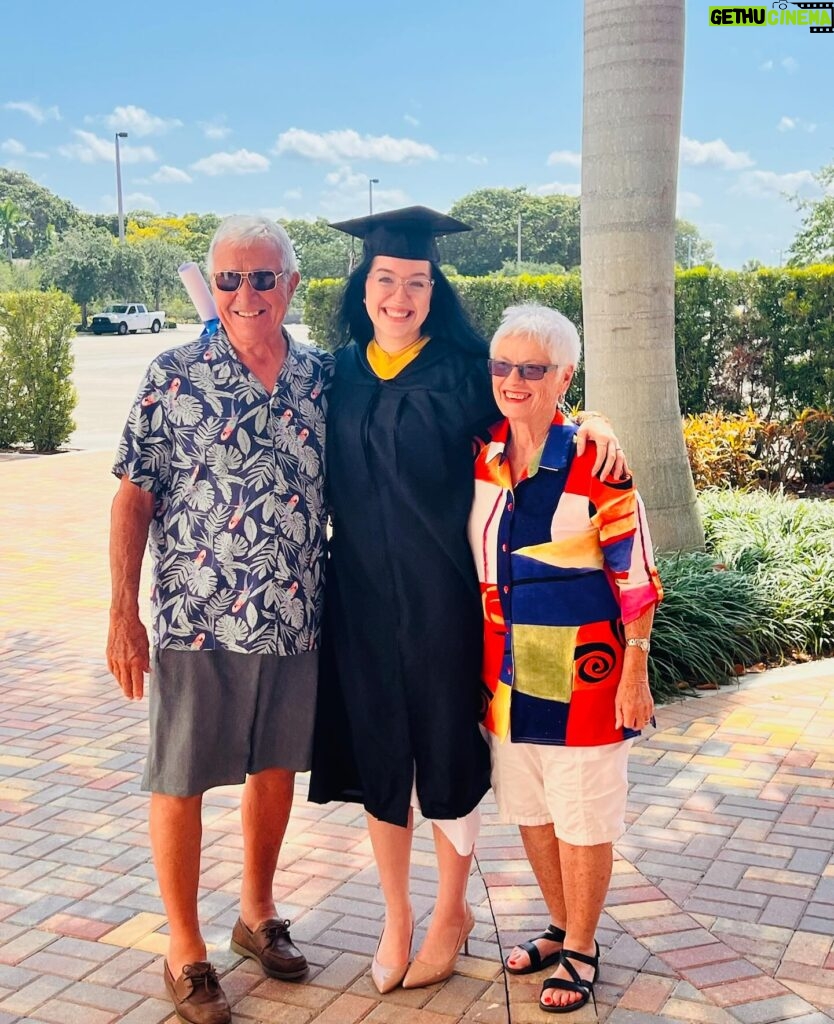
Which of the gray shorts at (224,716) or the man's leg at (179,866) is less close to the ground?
the gray shorts at (224,716)

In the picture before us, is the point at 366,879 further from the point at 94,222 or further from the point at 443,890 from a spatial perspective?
the point at 94,222

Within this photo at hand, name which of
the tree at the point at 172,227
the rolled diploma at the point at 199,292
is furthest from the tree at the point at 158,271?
the rolled diploma at the point at 199,292

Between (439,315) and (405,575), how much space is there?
27.4 inches

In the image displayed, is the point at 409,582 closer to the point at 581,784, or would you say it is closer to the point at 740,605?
the point at 581,784

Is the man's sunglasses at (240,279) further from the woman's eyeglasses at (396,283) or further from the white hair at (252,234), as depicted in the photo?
the woman's eyeglasses at (396,283)

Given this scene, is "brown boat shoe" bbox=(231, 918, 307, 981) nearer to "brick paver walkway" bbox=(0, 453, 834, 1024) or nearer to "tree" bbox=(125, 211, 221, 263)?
"brick paver walkway" bbox=(0, 453, 834, 1024)

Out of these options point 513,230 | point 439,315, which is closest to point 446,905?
point 439,315

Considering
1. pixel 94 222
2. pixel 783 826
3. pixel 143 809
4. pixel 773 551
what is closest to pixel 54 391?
pixel 773 551

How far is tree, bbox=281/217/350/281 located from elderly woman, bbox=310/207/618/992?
0.30 metres

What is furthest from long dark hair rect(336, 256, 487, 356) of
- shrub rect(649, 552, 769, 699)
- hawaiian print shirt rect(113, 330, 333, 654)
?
shrub rect(649, 552, 769, 699)

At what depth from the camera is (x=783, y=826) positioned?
415cm

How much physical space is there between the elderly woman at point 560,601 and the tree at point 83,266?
67.1 m

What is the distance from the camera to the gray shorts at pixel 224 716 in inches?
117

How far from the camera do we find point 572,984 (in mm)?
3002
